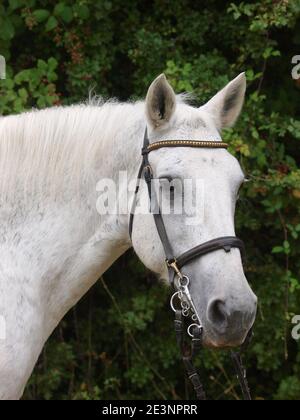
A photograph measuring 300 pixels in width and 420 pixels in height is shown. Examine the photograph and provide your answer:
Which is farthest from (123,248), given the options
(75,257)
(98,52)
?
(98,52)

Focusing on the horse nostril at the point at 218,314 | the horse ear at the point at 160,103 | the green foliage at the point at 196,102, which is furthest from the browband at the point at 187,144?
the green foliage at the point at 196,102

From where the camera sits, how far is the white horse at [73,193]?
2.75 metres

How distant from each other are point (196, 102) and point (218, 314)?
8.06 ft

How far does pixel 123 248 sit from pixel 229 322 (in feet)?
2.50

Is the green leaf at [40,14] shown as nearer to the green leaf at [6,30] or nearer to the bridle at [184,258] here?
the green leaf at [6,30]

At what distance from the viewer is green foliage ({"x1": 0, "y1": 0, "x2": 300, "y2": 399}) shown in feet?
15.6

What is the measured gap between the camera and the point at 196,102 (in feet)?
15.5

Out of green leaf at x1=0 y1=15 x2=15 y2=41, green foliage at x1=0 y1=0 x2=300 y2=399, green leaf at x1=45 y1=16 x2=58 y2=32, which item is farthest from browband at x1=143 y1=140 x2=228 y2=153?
green leaf at x1=0 y1=15 x2=15 y2=41

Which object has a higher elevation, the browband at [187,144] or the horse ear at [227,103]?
the horse ear at [227,103]

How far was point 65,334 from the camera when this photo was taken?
5.59 meters

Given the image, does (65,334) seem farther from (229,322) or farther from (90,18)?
(229,322)

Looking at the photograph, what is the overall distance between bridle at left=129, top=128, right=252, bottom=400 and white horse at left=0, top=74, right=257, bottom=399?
34 mm

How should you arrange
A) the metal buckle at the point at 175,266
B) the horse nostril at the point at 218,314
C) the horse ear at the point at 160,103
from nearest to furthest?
the horse nostril at the point at 218,314 < the metal buckle at the point at 175,266 < the horse ear at the point at 160,103

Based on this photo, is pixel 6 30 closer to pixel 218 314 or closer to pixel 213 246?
pixel 213 246
